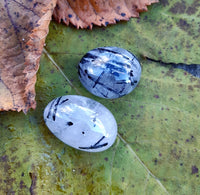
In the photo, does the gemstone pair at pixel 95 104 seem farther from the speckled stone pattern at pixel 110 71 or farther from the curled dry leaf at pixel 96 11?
the curled dry leaf at pixel 96 11

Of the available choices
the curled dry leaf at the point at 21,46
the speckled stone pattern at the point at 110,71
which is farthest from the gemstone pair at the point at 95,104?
the curled dry leaf at the point at 21,46

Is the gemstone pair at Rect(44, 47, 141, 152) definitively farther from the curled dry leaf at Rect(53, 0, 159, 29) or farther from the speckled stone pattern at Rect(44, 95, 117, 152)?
the curled dry leaf at Rect(53, 0, 159, 29)

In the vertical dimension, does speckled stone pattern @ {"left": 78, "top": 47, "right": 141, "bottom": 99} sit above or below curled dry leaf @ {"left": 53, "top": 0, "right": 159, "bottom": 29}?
below

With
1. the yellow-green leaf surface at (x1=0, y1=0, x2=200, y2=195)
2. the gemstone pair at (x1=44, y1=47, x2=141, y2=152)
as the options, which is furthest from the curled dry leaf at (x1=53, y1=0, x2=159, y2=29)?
the gemstone pair at (x1=44, y1=47, x2=141, y2=152)

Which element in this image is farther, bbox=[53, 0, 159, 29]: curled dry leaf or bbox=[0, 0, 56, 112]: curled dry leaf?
bbox=[53, 0, 159, 29]: curled dry leaf

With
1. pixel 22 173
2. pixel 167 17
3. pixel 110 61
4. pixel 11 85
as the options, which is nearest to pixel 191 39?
pixel 167 17

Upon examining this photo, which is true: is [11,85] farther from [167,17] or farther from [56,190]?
[167,17]

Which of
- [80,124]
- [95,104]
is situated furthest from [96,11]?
[80,124]
